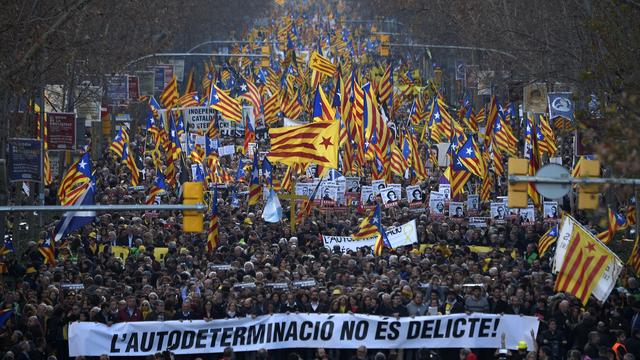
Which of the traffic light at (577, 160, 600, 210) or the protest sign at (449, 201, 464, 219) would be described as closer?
the traffic light at (577, 160, 600, 210)

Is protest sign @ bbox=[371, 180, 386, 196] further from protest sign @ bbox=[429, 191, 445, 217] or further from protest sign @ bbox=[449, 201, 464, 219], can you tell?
protest sign @ bbox=[449, 201, 464, 219]

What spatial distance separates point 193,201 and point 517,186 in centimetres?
424

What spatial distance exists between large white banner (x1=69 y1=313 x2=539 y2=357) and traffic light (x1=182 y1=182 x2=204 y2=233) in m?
1.39

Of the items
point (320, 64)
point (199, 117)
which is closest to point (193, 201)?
point (199, 117)

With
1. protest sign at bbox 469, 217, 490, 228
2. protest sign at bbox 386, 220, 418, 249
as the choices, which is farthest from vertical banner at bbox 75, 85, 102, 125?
protest sign at bbox 386, 220, 418, 249

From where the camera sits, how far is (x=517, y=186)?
1862 cm

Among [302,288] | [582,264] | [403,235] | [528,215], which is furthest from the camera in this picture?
[528,215]

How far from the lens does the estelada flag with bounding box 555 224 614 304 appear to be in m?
20.2

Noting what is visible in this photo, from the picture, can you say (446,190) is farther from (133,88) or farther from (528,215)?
(133,88)

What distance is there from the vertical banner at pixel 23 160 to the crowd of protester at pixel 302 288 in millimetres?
1468

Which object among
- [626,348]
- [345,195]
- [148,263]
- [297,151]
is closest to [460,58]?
[345,195]

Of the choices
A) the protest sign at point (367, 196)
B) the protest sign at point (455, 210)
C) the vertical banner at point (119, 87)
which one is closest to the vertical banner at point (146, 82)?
the vertical banner at point (119, 87)

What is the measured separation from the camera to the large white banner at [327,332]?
2064cm

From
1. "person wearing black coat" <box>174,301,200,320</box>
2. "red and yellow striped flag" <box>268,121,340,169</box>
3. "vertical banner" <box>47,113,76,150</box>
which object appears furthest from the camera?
"vertical banner" <box>47,113,76,150</box>
